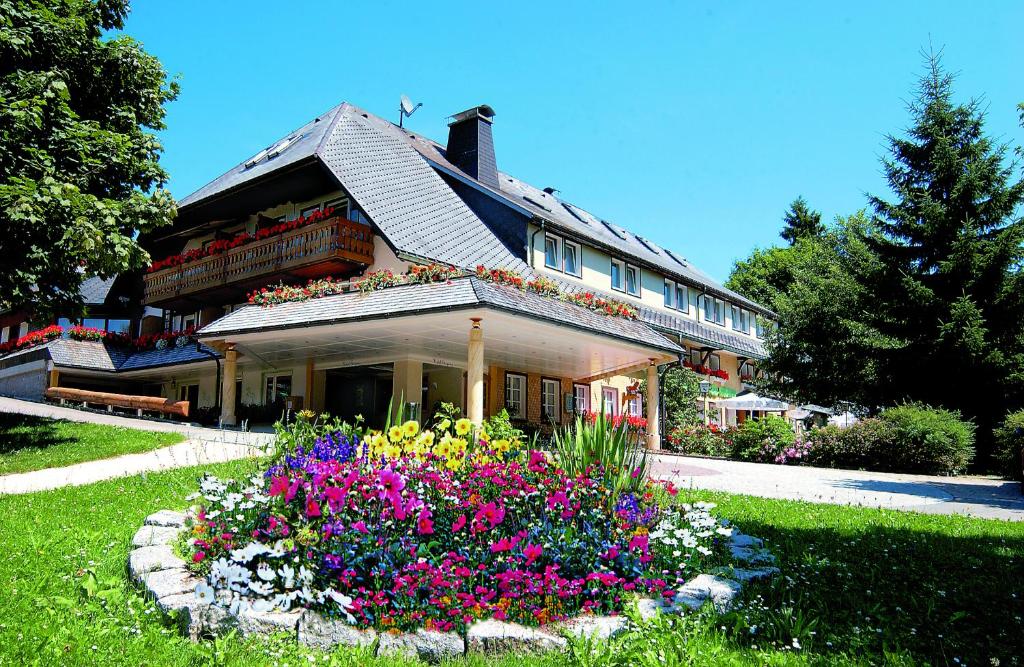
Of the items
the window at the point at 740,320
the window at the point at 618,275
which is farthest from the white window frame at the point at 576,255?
the window at the point at 740,320

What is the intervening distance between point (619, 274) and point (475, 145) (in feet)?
22.7

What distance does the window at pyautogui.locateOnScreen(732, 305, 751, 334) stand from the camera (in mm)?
35562

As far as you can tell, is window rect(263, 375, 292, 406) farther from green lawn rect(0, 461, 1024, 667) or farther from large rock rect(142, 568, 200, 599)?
large rock rect(142, 568, 200, 599)

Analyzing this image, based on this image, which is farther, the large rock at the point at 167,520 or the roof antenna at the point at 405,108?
the roof antenna at the point at 405,108

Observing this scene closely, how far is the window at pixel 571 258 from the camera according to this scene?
24406 mm

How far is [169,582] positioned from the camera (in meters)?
4.75

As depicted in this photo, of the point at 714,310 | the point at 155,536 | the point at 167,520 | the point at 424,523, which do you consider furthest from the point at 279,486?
the point at 714,310

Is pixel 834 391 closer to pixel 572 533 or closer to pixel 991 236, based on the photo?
pixel 991 236

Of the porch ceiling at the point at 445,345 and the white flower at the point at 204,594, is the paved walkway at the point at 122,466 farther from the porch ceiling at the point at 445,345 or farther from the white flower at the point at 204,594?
the white flower at the point at 204,594

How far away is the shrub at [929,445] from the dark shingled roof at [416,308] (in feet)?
20.0

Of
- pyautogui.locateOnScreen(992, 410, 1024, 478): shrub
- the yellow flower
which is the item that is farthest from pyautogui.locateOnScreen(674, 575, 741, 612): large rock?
pyautogui.locateOnScreen(992, 410, 1024, 478): shrub

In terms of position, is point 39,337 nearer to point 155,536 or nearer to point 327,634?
point 155,536

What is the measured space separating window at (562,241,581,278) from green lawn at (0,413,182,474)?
516 inches

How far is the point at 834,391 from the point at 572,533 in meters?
25.5
